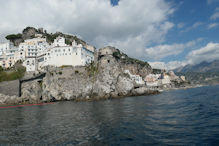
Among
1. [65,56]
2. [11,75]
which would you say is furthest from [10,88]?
[65,56]

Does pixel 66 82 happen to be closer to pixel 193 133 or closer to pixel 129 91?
pixel 129 91

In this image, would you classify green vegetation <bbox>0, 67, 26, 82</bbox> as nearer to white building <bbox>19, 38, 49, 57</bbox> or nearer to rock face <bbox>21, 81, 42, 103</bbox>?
rock face <bbox>21, 81, 42, 103</bbox>

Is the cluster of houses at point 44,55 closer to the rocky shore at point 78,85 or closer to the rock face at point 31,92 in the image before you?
the rocky shore at point 78,85

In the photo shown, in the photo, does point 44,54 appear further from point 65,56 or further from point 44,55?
point 65,56

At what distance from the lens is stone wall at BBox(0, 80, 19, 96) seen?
58938 millimetres

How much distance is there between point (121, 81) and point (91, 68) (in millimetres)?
14333

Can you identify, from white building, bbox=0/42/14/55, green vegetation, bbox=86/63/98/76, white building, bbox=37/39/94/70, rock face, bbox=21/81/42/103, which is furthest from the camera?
white building, bbox=0/42/14/55

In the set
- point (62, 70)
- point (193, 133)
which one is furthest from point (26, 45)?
point (193, 133)

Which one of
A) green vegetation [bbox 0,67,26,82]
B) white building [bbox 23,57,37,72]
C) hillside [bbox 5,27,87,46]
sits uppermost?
hillside [bbox 5,27,87,46]

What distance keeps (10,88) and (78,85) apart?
26082 mm

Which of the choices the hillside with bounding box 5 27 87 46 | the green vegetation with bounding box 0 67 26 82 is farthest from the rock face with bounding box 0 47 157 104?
the hillside with bounding box 5 27 87 46

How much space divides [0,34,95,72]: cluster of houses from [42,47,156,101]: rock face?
17.1 ft

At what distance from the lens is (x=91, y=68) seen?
66.9 metres

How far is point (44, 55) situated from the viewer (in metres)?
73.0
